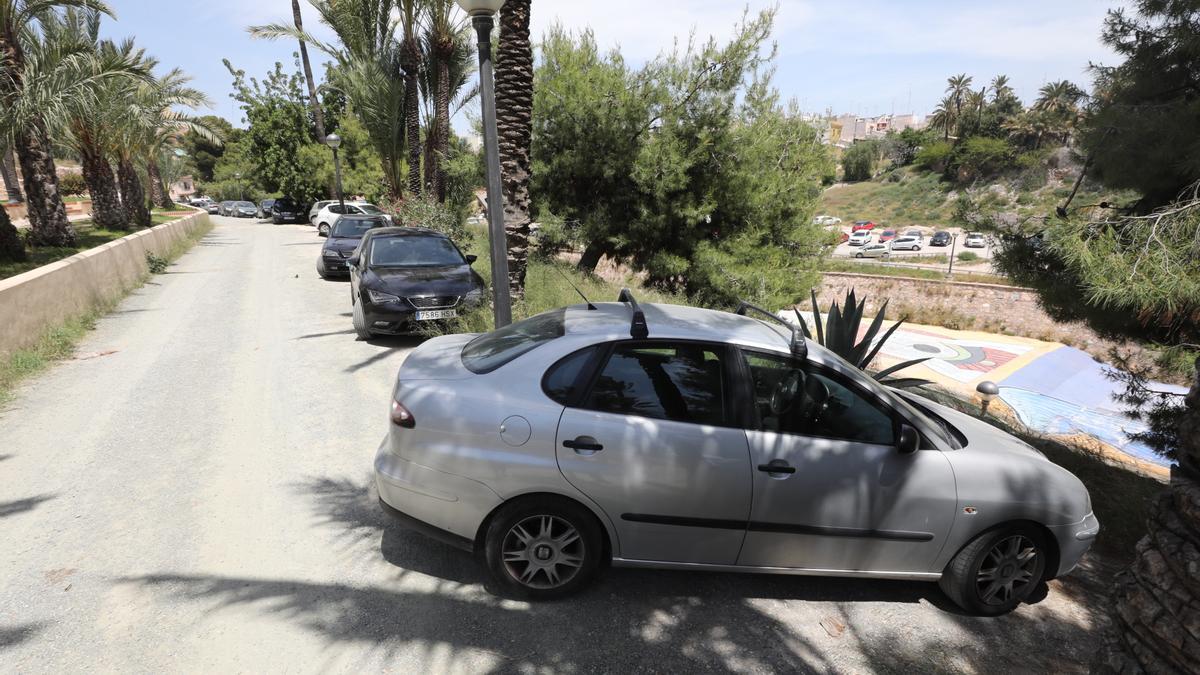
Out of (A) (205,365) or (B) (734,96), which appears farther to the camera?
(B) (734,96)

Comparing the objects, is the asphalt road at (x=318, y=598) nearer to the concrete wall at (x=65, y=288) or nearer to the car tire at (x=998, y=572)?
the car tire at (x=998, y=572)

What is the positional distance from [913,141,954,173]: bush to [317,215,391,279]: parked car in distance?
75.2 m

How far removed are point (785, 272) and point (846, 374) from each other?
404 inches

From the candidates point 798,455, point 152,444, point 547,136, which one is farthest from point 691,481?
point 547,136

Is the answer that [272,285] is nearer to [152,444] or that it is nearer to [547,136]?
[547,136]

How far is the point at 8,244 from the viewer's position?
37.0 ft

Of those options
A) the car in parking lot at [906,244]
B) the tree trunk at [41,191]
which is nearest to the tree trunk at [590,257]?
the tree trunk at [41,191]

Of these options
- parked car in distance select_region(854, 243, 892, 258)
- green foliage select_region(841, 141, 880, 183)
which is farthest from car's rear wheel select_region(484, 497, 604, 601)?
green foliage select_region(841, 141, 880, 183)

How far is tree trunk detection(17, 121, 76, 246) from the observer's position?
1298 centimetres

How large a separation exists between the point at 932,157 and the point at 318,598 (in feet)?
297

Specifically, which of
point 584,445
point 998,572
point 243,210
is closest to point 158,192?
point 243,210

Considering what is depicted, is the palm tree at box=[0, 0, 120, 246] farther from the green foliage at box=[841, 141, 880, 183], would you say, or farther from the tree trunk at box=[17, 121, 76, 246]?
the green foliage at box=[841, 141, 880, 183]

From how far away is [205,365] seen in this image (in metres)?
7.55

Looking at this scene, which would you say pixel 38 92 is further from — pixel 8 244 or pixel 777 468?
pixel 777 468
